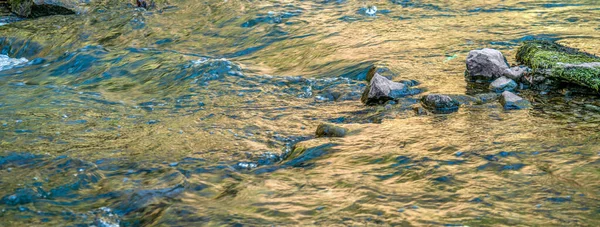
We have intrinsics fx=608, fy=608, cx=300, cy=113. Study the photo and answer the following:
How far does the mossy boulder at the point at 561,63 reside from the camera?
17.7 feet

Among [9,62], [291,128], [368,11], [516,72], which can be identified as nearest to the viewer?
[291,128]

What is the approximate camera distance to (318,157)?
4488 millimetres

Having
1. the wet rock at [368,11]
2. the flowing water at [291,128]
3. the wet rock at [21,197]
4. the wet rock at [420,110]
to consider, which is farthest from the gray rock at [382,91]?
the wet rock at [368,11]

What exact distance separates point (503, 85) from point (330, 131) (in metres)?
1.91

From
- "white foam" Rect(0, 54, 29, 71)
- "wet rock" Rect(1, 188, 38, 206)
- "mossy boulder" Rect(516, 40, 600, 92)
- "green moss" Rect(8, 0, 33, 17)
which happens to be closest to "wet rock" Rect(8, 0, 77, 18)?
"green moss" Rect(8, 0, 33, 17)

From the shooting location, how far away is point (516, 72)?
233 inches

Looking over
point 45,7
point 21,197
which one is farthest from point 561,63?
point 45,7

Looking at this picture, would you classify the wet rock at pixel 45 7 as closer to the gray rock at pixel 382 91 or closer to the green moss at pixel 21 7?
the green moss at pixel 21 7

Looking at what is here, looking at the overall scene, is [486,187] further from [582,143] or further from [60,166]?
[60,166]

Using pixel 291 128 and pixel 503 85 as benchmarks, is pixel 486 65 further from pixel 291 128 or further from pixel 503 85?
pixel 291 128

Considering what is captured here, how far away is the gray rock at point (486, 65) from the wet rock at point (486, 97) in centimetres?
61

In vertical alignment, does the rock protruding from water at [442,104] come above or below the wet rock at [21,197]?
above

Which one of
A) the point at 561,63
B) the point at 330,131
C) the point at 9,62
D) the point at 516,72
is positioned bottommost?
the point at 9,62

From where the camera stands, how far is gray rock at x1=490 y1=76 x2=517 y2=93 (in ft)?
19.0
